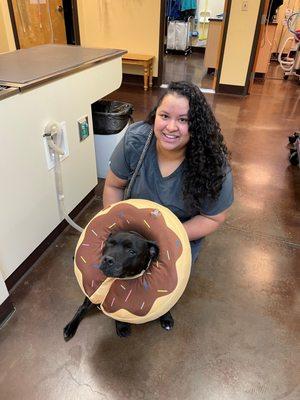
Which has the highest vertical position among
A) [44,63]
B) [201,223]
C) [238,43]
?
[44,63]

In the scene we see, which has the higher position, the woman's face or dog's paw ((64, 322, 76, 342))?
the woman's face

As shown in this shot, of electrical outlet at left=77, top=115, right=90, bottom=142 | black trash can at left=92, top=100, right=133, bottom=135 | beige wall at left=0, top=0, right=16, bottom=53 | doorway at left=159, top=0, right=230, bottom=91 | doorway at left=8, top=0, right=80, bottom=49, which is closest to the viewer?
electrical outlet at left=77, top=115, right=90, bottom=142

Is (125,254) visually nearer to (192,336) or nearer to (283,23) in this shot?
(192,336)

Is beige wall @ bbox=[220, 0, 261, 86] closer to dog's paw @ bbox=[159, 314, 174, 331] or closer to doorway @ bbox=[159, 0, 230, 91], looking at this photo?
doorway @ bbox=[159, 0, 230, 91]

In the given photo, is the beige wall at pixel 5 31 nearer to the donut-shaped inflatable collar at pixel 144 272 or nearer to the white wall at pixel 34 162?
the white wall at pixel 34 162

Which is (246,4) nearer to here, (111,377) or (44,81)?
(44,81)

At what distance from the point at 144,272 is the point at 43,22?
14.8 ft

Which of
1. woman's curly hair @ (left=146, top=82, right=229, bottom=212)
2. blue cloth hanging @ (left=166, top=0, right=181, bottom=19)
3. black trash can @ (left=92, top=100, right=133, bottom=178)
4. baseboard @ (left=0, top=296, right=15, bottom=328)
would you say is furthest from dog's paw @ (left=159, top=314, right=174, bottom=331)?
blue cloth hanging @ (left=166, top=0, right=181, bottom=19)

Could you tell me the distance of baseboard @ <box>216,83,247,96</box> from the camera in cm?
445

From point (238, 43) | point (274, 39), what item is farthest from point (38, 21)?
point (274, 39)

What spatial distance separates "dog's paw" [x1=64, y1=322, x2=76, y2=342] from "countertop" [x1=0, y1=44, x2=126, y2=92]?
0.99 m

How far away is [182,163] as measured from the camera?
3.90ft

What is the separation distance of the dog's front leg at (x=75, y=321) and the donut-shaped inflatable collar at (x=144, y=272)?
266 millimetres

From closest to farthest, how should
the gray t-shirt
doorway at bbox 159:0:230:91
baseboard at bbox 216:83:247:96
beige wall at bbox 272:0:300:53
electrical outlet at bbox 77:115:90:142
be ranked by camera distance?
the gray t-shirt → electrical outlet at bbox 77:115:90:142 → baseboard at bbox 216:83:247:96 → doorway at bbox 159:0:230:91 → beige wall at bbox 272:0:300:53
